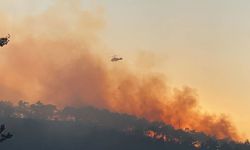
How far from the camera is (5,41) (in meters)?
67.4

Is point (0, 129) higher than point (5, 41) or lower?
lower

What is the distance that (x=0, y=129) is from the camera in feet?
211

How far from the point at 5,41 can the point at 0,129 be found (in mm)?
11405
